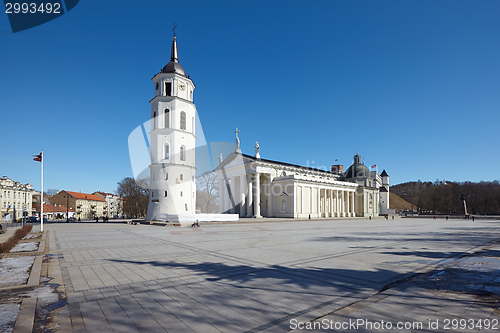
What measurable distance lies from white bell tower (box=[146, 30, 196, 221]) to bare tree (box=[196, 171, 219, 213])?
4226cm

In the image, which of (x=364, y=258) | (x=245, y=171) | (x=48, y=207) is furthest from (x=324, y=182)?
(x=48, y=207)

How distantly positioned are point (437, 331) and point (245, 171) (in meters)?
56.7

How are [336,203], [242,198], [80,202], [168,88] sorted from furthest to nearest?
[80,202]
[336,203]
[242,198]
[168,88]

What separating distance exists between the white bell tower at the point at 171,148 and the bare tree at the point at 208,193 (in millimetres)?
42263

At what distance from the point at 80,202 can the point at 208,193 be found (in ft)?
197

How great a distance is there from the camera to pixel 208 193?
8288 centimetres

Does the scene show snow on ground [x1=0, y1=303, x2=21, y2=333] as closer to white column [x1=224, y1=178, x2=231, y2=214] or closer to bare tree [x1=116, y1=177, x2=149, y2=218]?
white column [x1=224, y1=178, x2=231, y2=214]

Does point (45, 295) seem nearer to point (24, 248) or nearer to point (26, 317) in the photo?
point (26, 317)

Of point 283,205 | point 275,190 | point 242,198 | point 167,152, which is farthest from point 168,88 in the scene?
point 283,205

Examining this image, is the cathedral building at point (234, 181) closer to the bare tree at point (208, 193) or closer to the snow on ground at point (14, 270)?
the bare tree at point (208, 193)

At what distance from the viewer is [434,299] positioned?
568 centimetres

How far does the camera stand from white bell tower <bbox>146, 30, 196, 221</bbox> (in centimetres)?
3534

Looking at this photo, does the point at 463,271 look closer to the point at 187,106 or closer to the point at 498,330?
the point at 498,330

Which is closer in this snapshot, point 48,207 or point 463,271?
point 463,271
